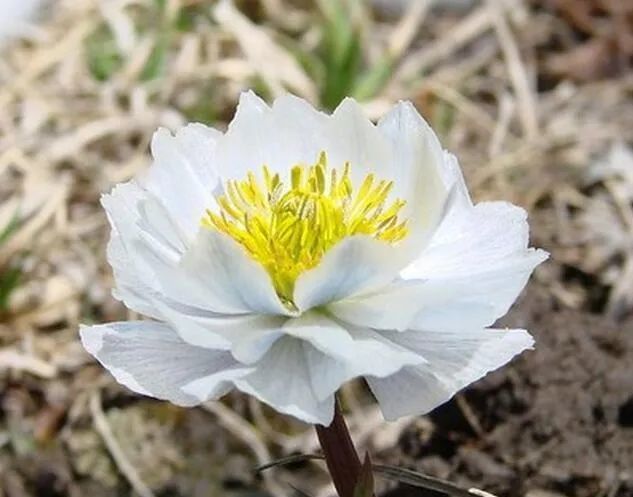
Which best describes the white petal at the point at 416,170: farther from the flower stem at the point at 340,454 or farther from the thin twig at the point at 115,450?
the thin twig at the point at 115,450

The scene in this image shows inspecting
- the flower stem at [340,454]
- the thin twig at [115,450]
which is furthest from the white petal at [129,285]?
the thin twig at [115,450]

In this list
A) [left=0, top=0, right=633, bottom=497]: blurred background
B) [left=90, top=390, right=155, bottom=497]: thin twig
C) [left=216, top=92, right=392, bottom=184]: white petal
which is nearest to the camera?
[left=216, top=92, right=392, bottom=184]: white petal

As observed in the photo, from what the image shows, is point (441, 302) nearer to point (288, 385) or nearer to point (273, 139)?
point (288, 385)

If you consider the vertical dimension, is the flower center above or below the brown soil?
above

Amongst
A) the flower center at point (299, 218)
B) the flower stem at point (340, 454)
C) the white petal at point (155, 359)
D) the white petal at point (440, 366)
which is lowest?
the flower stem at point (340, 454)

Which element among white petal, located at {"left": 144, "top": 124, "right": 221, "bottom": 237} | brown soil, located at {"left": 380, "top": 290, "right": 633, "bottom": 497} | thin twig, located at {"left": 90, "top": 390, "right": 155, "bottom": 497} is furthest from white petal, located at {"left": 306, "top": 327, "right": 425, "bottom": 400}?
thin twig, located at {"left": 90, "top": 390, "right": 155, "bottom": 497}

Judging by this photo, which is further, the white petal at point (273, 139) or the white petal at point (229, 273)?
the white petal at point (273, 139)

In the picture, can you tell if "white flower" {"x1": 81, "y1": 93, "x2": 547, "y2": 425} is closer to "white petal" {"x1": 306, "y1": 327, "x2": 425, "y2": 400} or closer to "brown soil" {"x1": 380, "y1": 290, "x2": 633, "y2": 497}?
"white petal" {"x1": 306, "y1": 327, "x2": 425, "y2": 400}
